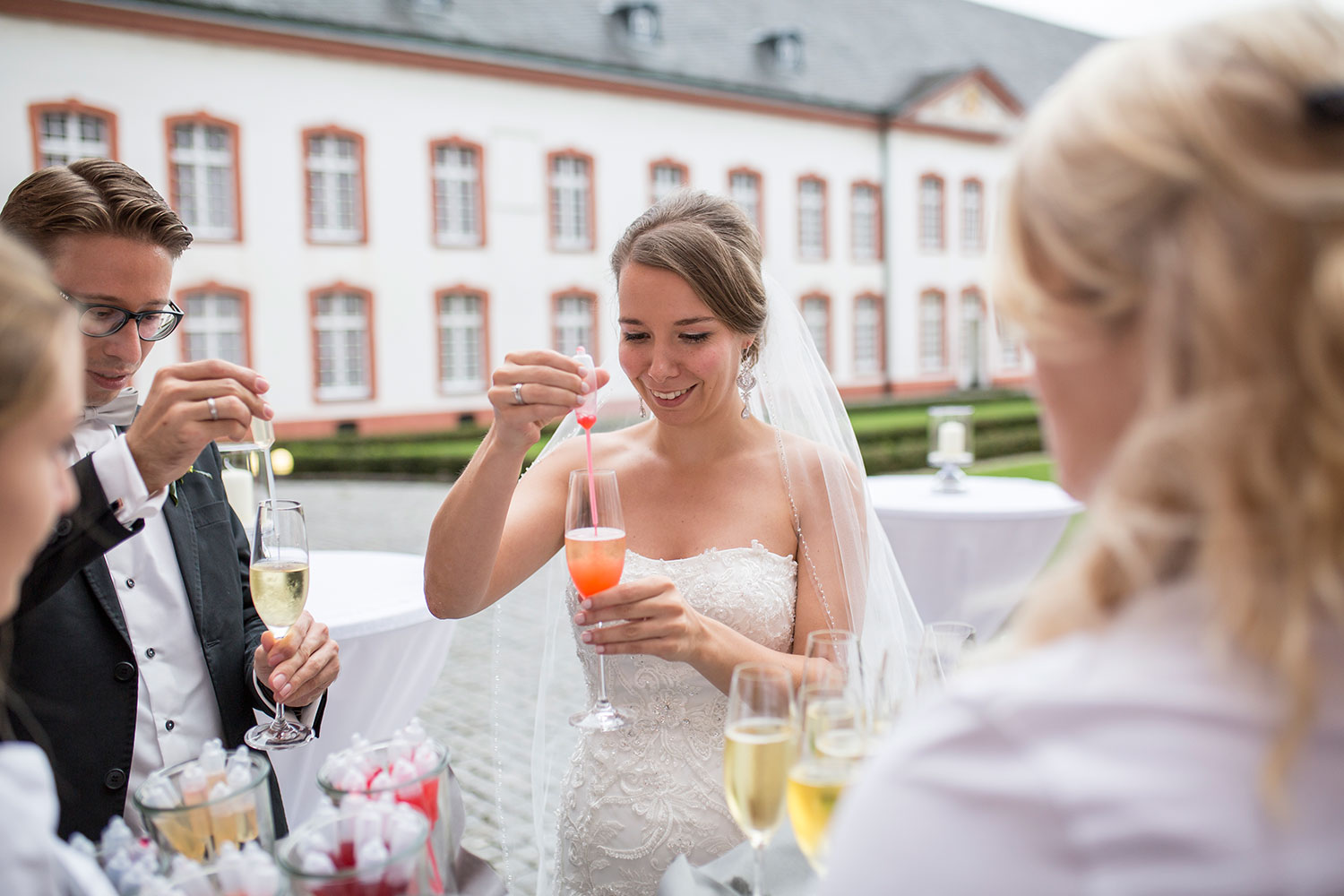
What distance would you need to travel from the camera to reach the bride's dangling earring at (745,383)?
9.73ft

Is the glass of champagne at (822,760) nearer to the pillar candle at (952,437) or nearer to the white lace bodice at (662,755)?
the white lace bodice at (662,755)

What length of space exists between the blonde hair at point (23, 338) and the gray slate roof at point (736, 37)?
18371 mm

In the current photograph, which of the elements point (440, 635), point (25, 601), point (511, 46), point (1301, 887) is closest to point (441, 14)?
point (511, 46)

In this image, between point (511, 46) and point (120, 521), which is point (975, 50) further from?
point (120, 521)

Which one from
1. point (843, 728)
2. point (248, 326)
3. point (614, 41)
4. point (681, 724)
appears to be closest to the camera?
point (843, 728)

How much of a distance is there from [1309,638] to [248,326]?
1918 centimetres

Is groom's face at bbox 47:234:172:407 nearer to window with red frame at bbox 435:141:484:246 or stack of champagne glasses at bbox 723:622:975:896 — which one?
stack of champagne glasses at bbox 723:622:975:896

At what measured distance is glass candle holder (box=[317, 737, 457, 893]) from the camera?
1.27 meters

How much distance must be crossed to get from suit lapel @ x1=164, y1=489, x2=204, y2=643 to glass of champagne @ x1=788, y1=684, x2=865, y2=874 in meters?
1.54

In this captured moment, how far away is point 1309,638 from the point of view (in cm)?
80

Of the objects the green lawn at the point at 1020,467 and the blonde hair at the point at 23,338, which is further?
the green lawn at the point at 1020,467

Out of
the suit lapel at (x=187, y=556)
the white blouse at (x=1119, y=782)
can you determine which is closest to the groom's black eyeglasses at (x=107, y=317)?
the suit lapel at (x=187, y=556)

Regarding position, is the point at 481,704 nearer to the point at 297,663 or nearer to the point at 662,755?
the point at 662,755

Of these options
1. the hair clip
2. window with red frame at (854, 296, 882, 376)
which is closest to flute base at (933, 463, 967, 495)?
the hair clip
